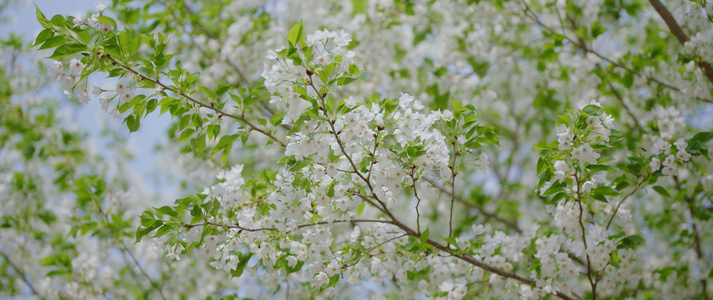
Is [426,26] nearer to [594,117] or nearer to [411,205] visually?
[411,205]

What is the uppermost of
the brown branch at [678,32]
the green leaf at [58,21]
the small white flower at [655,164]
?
the brown branch at [678,32]

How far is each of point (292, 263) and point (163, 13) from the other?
285 centimetres

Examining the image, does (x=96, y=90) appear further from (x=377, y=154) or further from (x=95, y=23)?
(x=377, y=154)

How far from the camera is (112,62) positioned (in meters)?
2.27

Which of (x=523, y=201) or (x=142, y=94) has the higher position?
(x=523, y=201)

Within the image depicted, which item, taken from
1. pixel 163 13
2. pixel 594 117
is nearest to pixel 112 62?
pixel 594 117

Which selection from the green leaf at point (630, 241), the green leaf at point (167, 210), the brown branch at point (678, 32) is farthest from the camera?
the brown branch at point (678, 32)

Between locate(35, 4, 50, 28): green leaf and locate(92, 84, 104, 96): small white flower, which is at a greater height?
locate(35, 4, 50, 28): green leaf

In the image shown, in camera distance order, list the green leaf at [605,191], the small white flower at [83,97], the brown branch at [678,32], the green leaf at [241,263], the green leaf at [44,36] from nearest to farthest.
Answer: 1. the green leaf at [44,36]
2. the small white flower at [83,97]
3. the green leaf at [605,191]
4. the green leaf at [241,263]
5. the brown branch at [678,32]

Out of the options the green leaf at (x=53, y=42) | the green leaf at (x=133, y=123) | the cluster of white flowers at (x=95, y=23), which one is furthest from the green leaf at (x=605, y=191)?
the green leaf at (x=53, y=42)

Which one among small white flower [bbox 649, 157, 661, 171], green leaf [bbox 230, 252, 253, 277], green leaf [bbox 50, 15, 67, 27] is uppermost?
small white flower [bbox 649, 157, 661, 171]

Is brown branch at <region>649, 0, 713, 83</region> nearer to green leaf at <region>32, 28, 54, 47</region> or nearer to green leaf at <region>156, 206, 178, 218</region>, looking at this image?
green leaf at <region>156, 206, 178, 218</region>

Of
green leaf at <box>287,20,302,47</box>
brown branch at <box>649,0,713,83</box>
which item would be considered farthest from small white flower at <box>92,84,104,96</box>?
brown branch at <box>649,0,713,83</box>

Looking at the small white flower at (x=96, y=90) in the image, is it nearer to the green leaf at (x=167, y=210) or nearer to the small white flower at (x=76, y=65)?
the small white flower at (x=76, y=65)
